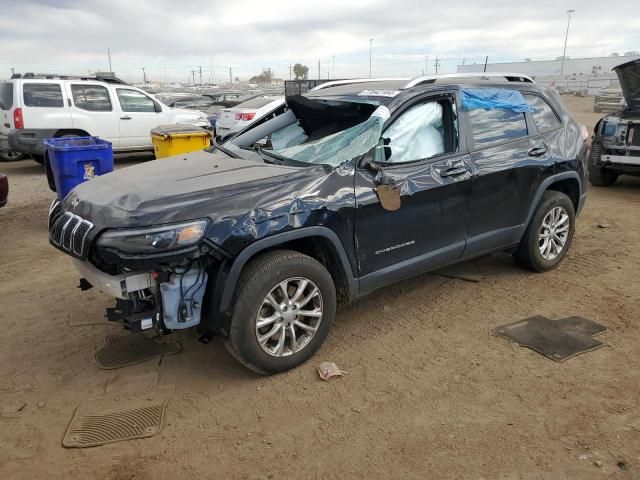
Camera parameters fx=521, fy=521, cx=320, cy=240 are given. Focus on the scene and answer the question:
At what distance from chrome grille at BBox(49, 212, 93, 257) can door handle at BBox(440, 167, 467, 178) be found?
252 cm

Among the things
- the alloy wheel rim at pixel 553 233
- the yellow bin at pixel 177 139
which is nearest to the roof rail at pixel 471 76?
the alloy wheel rim at pixel 553 233

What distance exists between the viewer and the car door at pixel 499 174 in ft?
14.0

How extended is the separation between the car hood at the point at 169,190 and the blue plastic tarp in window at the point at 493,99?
167 cm

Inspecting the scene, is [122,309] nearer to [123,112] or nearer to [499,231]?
[499,231]

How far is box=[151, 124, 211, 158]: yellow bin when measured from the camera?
750 centimetres

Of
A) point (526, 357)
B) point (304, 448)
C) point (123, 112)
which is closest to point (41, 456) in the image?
point (304, 448)

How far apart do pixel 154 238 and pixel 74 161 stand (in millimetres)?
3895

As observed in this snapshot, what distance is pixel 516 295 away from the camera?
15.2 feet

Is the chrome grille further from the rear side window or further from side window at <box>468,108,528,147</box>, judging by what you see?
the rear side window

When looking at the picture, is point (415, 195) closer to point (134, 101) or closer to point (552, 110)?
point (552, 110)

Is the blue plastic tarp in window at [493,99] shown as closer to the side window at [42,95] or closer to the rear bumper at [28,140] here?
the rear bumper at [28,140]

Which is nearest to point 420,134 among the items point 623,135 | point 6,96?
point 623,135

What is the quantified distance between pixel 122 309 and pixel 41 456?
87 cm

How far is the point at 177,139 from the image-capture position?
751 centimetres
